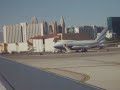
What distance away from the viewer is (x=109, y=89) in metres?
13.8

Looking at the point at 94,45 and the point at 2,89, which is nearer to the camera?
the point at 2,89

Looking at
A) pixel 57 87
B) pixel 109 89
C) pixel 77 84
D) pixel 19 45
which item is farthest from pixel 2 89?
pixel 19 45

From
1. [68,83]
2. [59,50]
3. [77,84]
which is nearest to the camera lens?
[77,84]

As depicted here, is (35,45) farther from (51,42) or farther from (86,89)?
(86,89)

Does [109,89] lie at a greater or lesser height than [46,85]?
lesser

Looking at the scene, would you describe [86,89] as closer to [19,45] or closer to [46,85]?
[46,85]

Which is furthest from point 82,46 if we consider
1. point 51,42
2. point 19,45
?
point 19,45

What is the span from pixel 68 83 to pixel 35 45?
171 meters

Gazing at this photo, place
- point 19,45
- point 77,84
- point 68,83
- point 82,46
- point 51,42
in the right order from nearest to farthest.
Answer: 1. point 77,84
2. point 68,83
3. point 82,46
4. point 51,42
5. point 19,45

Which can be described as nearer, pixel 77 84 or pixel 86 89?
pixel 86 89

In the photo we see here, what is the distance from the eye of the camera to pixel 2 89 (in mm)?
13547

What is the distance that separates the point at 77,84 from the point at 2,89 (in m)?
8.16

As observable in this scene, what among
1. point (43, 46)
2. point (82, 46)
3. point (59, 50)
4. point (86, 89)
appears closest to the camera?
point (86, 89)

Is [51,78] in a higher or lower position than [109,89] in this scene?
higher
